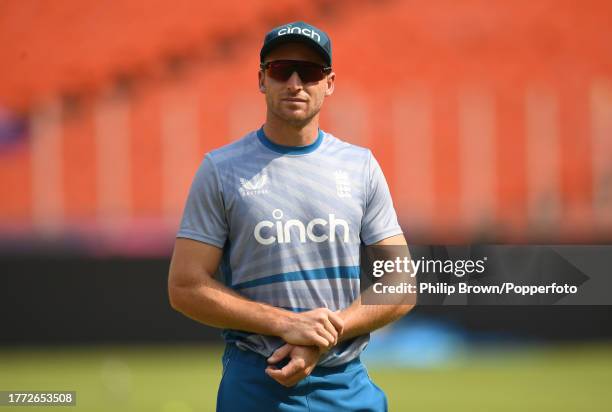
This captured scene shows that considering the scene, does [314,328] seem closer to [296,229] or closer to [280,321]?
[280,321]

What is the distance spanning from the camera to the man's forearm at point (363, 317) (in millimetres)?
3430

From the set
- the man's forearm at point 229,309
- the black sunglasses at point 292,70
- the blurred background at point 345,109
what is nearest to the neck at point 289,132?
the black sunglasses at point 292,70

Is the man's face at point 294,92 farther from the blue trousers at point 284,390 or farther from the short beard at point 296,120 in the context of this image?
the blue trousers at point 284,390

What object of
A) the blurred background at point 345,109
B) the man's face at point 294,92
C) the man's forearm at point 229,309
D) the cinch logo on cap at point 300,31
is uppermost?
the blurred background at point 345,109

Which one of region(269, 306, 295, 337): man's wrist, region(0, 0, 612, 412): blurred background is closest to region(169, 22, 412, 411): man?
region(269, 306, 295, 337): man's wrist

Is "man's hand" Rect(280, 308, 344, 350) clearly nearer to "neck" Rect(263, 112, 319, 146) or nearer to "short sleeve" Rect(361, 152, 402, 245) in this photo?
"short sleeve" Rect(361, 152, 402, 245)

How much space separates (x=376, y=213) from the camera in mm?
3574

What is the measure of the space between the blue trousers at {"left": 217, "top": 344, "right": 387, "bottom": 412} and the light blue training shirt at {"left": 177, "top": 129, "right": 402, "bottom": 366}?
5 centimetres

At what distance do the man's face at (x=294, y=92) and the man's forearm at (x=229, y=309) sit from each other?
1.94 ft

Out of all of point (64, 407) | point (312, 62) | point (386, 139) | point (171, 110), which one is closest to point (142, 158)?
point (171, 110)

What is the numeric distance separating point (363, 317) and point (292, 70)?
83 centimetres

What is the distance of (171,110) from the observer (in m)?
20.0

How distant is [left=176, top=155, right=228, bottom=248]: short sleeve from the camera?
3436 millimetres

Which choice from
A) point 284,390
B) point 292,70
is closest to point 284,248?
point 284,390
